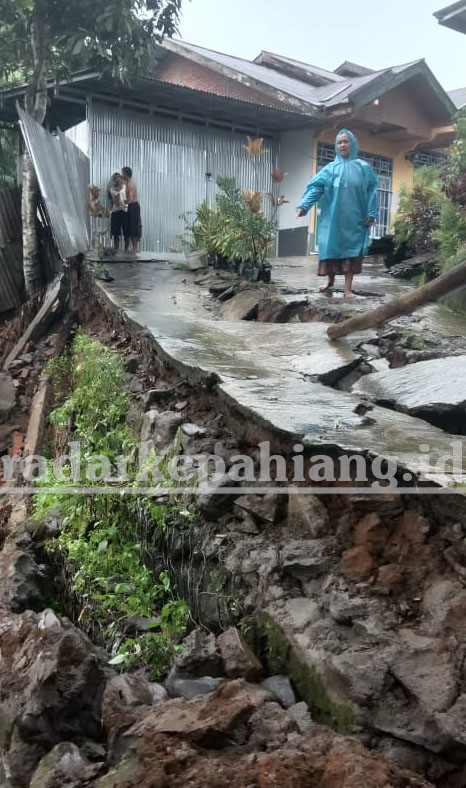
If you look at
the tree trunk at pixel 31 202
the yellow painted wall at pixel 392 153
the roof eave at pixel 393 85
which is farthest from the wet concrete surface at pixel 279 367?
the yellow painted wall at pixel 392 153

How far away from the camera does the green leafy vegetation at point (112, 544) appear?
9.34 feet

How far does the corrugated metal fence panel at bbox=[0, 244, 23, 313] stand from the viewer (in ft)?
31.1

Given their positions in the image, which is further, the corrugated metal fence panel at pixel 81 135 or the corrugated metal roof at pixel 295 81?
the corrugated metal roof at pixel 295 81

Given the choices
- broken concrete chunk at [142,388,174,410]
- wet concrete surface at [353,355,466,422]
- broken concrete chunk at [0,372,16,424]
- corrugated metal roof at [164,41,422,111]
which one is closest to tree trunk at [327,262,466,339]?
wet concrete surface at [353,355,466,422]

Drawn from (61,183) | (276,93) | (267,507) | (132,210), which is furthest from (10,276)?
(267,507)

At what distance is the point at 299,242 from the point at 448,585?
12.2 m

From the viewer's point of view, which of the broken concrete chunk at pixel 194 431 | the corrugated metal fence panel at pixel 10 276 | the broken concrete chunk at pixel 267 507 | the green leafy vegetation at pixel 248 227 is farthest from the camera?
the corrugated metal fence panel at pixel 10 276

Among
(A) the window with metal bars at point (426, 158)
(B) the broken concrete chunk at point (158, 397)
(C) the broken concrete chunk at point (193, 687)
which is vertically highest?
(A) the window with metal bars at point (426, 158)

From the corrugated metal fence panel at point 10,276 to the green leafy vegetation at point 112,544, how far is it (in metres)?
4.90

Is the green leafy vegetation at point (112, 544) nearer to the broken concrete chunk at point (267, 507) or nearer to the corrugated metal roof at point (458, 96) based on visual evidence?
the broken concrete chunk at point (267, 507)

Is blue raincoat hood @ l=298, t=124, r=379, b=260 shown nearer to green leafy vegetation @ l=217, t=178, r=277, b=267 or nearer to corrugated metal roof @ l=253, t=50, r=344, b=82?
green leafy vegetation @ l=217, t=178, r=277, b=267

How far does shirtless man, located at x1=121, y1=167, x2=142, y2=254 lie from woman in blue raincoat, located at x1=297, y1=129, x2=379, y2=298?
5.02 m

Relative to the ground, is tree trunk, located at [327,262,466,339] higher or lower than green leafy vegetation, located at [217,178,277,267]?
lower

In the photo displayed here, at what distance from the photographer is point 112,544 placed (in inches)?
137
